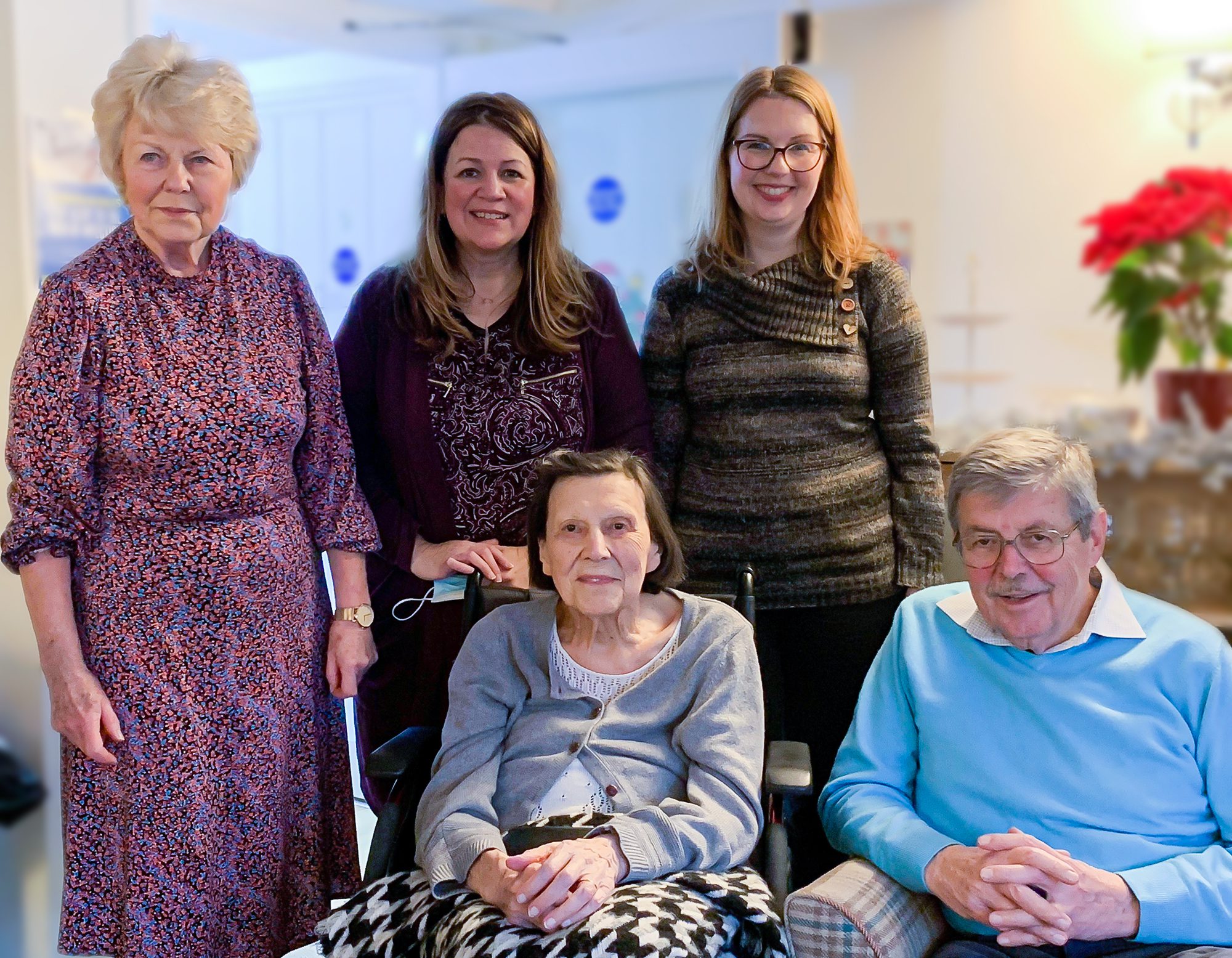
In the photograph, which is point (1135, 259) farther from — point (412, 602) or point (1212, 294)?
point (412, 602)

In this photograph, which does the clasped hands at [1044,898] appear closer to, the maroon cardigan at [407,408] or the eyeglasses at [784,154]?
the maroon cardigan at [407,408]

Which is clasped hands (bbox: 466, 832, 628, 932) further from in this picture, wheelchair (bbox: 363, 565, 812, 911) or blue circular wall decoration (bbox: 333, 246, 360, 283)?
blue circular wall decoration (bbox: 333, 246, 360, 283)

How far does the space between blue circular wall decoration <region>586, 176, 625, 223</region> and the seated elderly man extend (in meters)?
3.85

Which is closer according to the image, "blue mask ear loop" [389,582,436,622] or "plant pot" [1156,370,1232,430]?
"plant pot" [1156,370,1232,430]

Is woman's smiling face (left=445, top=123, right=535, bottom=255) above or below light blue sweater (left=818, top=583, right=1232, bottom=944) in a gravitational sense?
above

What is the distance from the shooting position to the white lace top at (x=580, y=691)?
6.00 ft

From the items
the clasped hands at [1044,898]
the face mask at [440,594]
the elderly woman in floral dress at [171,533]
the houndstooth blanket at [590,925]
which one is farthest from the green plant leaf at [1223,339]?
the elderly woman in floral dress at [171,533]

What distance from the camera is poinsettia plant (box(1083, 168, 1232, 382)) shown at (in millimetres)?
1703

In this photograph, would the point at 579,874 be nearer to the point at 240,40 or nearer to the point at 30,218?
the point at 30,218

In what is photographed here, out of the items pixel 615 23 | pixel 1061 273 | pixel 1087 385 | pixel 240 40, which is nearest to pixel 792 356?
pixel 1087 385

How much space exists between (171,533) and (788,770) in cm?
97

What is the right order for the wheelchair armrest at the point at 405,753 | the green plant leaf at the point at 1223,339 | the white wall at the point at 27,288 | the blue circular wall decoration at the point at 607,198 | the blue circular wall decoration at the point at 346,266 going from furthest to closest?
the blue circular wall decoration at the point at 346,266 → the blue circular wall decoration at the point at 607,198 → the white wall at the point at 27,288 → the wheelchair armrest at the point at 405,753 → the green plant leaf at the point at 1223,339

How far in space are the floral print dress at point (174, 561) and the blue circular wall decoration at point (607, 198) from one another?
363 centimetres

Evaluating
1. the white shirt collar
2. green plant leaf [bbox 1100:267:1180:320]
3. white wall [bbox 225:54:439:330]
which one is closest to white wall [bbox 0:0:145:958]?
the white shirt collar
